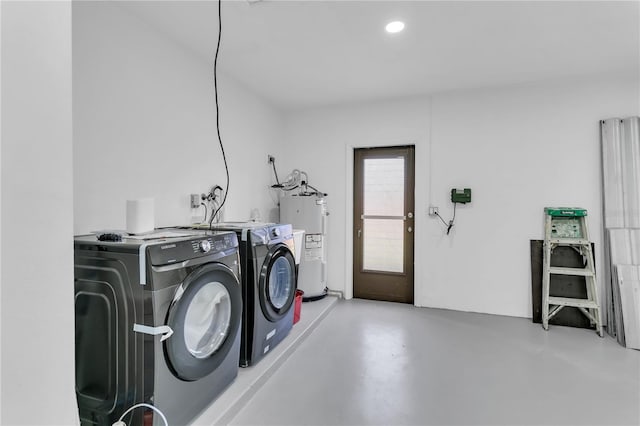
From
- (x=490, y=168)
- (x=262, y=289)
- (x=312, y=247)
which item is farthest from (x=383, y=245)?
(x=262, y=289)

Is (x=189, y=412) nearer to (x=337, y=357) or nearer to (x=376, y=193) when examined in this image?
(x=337, y=357)

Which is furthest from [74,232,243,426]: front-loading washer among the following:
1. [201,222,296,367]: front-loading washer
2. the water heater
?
the water heater

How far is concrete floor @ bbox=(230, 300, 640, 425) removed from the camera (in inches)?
68.9

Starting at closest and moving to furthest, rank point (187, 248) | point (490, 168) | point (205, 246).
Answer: point (187, 248)
point (205, 246)
point (490, 168)

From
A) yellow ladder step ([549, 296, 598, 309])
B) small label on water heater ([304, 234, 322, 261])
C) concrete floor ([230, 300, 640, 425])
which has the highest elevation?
small label on water heater ([304, 234, 322, 261])

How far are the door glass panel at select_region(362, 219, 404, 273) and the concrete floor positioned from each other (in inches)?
34.6

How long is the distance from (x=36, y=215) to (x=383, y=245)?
11.7 feet

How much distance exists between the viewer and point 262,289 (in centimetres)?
215

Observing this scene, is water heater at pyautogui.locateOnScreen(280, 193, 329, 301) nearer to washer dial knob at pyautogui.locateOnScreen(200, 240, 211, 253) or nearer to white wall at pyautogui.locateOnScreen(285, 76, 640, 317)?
white wall at pyautogui.locateOnScreen(285, 76, 640, 317)

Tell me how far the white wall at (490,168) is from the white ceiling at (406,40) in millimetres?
247

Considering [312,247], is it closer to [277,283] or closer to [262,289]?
[277,283]

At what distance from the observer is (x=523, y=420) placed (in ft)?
5.60

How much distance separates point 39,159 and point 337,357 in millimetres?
2313

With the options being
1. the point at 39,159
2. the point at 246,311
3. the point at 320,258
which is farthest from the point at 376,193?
the point at 39,159
